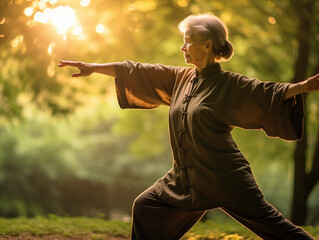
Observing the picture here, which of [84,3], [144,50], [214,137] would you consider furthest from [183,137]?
[144,50]

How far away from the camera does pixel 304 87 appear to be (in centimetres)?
290

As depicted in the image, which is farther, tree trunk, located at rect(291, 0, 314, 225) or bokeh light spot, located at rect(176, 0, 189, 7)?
bokeh light spot, located at rect(176, 0, 189, 7)

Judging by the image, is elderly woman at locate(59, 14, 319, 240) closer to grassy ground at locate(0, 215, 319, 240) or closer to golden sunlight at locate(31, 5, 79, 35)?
grassy ground at locate(0, 215, 319, 240)

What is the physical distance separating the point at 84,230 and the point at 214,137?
3053 mm

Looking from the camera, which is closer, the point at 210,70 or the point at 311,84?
the point at 311,84

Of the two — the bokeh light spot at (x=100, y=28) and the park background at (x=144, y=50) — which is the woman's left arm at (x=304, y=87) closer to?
the park background at (x=144, y=50)

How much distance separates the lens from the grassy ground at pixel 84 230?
517 cm

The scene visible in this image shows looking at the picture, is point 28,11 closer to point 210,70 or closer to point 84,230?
point 84,230

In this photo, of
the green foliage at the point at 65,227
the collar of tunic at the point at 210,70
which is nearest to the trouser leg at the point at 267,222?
the collar of tunic at the point at 210,70

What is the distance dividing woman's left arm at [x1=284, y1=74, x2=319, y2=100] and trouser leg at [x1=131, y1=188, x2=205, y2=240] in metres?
1.24

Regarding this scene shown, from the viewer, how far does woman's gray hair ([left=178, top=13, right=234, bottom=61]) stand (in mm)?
3352

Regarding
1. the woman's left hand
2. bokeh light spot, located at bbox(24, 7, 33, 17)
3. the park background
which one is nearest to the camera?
the woman's left hand

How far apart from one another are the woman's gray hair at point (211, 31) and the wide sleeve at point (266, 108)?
256mm

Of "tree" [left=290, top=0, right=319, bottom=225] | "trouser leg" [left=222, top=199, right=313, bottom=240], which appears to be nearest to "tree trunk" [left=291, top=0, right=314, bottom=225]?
"tree" [left=290, top=0, right=319, bottom=225]
